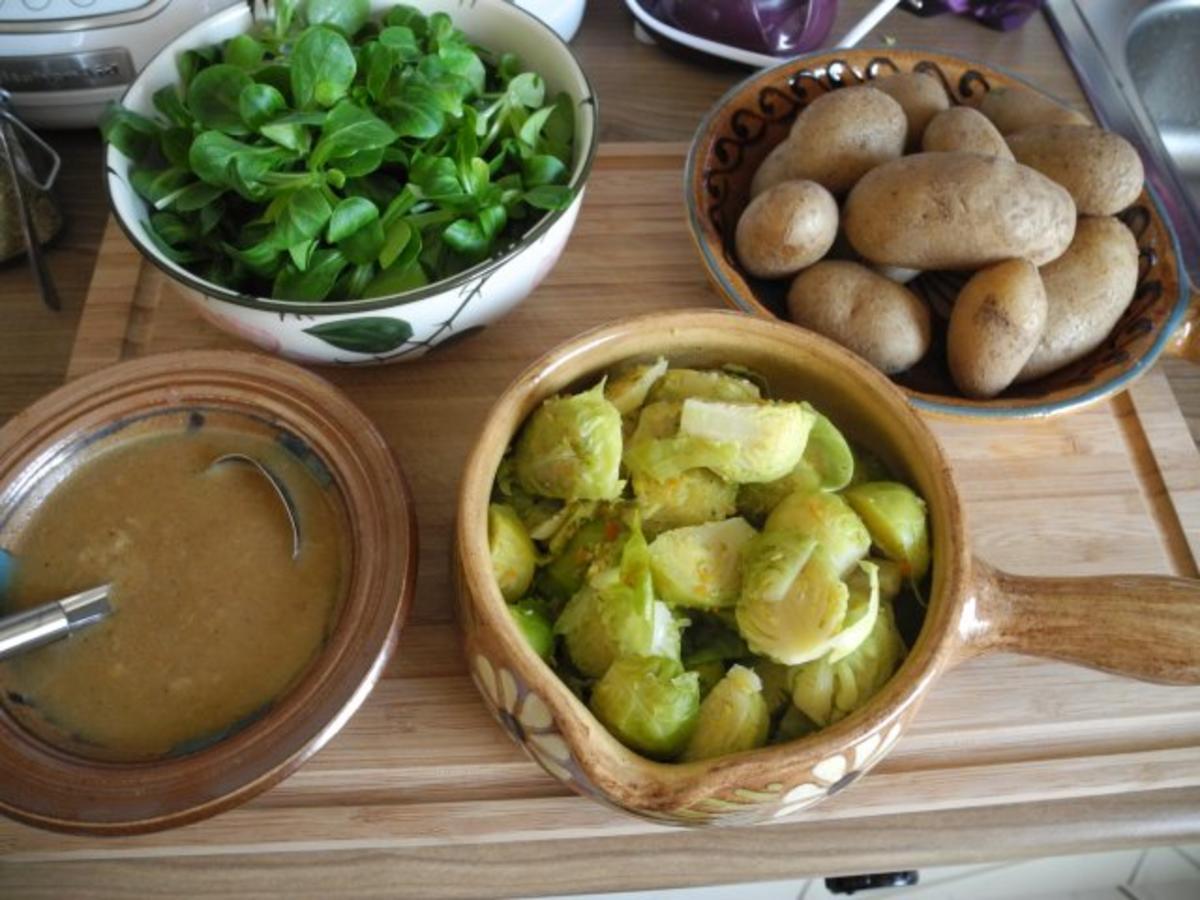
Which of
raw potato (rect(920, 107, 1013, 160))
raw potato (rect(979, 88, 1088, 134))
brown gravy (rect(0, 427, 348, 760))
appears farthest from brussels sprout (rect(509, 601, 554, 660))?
raw potato (rect(979, 88, 1088, 134))

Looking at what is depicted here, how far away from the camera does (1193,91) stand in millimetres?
1240

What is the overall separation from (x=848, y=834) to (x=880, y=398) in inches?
11.7

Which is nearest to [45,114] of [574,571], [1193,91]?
[574,571]

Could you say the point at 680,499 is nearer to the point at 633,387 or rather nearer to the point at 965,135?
the point at 633,387

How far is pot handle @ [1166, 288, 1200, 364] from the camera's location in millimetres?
753

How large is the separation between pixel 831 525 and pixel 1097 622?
0.51ft

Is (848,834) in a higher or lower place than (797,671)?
lower

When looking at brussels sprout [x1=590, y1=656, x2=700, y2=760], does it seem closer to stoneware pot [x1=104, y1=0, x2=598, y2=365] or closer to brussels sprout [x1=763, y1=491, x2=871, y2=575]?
brussels sprout [x1=763, y1=491, x2=871, y2=575]

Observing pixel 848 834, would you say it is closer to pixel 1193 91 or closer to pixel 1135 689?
pixel 1135 689

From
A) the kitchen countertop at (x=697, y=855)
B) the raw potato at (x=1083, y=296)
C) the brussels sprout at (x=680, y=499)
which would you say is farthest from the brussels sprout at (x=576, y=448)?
the raw potato at (x=1083, y=296)

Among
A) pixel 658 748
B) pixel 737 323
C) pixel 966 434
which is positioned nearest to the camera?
pixel 658 748

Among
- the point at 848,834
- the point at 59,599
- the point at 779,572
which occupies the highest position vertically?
the point at 779,572

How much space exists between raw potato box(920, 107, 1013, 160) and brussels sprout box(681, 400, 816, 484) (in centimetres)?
32

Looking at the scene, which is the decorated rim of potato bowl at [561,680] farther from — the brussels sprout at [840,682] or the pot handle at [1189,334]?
the pot handle at [1189,334]
